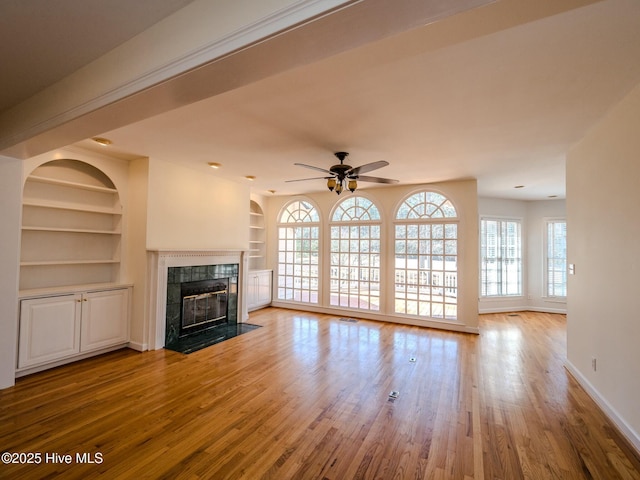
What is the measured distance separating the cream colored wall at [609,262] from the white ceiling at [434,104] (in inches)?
11.0

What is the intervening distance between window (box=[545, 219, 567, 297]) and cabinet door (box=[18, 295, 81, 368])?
29.4ft

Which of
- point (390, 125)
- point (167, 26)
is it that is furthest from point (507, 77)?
point (167, 26)

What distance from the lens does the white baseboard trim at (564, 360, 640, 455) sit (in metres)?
→ 2.21

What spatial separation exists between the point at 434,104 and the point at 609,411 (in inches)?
121

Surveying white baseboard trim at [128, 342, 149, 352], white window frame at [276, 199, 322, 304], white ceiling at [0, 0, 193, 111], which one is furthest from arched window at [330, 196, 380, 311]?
white ceiling at [0, 0, 193, 111]

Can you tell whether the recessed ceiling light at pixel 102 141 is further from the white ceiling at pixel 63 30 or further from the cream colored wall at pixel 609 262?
the cream colored wall at pixel 609 262

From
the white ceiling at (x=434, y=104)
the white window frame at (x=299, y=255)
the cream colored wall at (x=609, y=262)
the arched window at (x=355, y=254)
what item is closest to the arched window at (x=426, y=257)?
the arched window at (x=355, y=254)

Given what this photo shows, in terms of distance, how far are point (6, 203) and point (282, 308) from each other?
5054 mm

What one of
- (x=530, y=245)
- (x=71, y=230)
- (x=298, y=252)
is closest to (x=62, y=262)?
(x=71, y=230)

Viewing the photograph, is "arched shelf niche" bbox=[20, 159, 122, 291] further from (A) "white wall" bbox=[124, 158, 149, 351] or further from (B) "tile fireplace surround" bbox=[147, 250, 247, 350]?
(B) "tile fireplace surround" bbox=[147, 250, 247, 350]

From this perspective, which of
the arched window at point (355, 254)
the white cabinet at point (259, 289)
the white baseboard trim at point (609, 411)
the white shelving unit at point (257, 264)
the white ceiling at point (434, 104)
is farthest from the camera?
the white shelving unit at point (257, 264)

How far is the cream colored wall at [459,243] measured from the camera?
514 cm

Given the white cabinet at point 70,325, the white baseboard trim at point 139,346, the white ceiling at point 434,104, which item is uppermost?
the white ceiling at point 434,104

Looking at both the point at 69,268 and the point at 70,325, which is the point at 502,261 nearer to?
the point at 70,325
